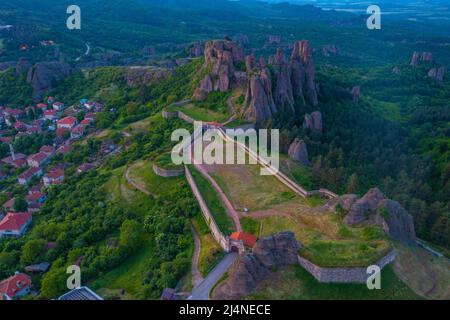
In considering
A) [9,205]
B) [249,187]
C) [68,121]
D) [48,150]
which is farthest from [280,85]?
[9,205]

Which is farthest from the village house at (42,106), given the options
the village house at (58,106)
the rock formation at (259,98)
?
the rock formation at (259,98)

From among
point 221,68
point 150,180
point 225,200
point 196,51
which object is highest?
point 196,51

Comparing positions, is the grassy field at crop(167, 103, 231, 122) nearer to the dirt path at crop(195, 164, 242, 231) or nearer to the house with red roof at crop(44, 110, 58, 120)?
the dirt path at crop(195, 164, 242, 231)

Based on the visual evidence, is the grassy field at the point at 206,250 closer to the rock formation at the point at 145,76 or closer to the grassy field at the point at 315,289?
the grassy field at the point at 315,289

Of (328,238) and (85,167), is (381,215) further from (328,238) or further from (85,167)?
(85,167)

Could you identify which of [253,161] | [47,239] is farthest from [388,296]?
[47,239]
